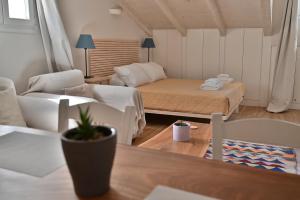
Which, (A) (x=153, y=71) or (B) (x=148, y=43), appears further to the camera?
(B) (x=148, y=43)

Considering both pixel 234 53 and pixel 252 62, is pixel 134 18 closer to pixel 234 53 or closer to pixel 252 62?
pixel 234 53

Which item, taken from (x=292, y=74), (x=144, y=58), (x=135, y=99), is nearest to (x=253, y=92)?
(x=292, y=74)

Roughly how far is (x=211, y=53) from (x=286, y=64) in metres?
1.30

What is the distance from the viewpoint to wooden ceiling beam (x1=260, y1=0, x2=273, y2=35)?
4.25 m

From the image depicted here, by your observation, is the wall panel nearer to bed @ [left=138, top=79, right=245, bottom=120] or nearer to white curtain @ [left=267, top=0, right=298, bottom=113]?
bed @ [left=138, top=79, right=245, bottom=120]

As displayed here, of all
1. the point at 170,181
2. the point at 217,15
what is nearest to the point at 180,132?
the point at 170,181

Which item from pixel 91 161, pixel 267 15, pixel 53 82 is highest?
pixel 267 15

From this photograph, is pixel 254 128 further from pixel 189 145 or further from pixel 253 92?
pixel 253 92

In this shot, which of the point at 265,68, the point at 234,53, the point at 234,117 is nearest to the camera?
the point at 234,117

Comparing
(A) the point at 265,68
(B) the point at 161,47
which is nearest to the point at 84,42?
(B) the point at 161,47

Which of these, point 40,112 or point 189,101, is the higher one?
point 40,112

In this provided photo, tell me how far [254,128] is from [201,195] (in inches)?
18.8

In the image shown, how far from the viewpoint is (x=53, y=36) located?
11.0ft

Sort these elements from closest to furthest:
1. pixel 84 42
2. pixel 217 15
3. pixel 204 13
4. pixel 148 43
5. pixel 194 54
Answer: pixel 84 42, pixel 217 15, pixel 204 13, pixel 148 43, pixel 194 54
